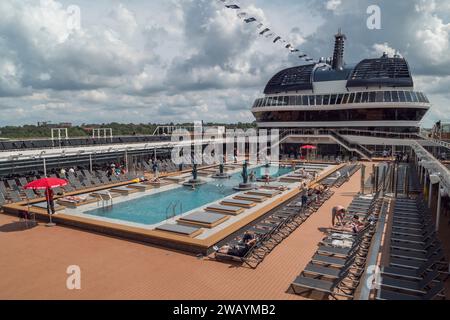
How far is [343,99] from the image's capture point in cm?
3794

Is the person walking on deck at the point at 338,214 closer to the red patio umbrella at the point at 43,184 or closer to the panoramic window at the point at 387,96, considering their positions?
the red patio umbrella at the point at 43,184

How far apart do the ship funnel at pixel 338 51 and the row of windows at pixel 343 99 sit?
9462 millimetres

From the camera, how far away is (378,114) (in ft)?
118

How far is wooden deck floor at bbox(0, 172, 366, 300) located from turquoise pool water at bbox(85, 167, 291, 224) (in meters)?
2.42

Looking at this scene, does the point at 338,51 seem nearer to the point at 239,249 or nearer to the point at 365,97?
the point at 365,97

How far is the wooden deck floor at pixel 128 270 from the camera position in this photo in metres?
6.92

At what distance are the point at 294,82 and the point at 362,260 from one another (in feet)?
122

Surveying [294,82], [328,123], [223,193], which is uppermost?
[294,82]

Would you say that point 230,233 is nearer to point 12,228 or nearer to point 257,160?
point 12,228

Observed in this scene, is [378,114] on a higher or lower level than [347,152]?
higher

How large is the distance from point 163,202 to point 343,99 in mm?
29579

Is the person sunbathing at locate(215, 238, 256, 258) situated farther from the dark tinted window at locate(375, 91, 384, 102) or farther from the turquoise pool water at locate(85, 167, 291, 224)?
the dark tinted window at locate(375, 91, 384, 102)
